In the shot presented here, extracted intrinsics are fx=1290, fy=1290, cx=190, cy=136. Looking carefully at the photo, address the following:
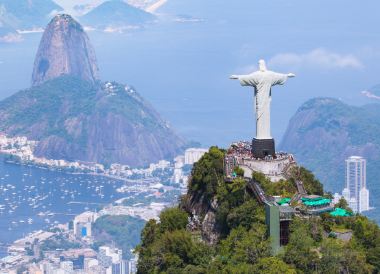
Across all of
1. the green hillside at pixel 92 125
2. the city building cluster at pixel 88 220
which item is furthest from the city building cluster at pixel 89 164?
the green hillside at pixel 92 125

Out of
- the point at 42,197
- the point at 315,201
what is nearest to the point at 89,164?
the point at 42,197

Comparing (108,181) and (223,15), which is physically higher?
(223,15)

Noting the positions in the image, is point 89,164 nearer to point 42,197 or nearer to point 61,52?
point 42,197

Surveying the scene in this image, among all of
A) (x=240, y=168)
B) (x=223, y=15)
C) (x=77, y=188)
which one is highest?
(x=223, y=15)

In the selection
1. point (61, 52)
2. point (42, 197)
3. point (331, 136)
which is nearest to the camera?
point (42, 197)

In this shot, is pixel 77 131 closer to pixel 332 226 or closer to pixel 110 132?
pixel 110 132

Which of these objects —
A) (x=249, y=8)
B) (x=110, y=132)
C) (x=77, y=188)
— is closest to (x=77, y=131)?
(x=110, y=132)

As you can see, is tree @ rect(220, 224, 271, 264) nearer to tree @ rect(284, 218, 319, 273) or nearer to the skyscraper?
tree @ rect(284, 218, 319, 273)
